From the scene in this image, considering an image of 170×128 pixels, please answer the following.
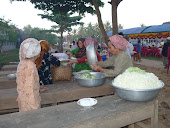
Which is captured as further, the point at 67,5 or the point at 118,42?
the point at 67,5

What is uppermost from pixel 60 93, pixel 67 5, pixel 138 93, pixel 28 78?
pixel 67 5

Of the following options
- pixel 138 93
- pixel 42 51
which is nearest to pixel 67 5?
pixel 42 51

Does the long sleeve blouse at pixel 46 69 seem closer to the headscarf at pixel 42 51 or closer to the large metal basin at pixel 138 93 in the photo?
the headscarf at pixel 42 51

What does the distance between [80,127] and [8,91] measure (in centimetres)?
174

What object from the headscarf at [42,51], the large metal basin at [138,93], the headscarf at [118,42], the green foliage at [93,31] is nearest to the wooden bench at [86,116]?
the large metal basin at [138,93]

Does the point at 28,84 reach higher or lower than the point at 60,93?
higher

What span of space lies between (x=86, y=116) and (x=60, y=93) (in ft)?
3.33

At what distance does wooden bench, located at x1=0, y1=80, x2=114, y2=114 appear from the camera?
227cm

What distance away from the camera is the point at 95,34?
2202 inches

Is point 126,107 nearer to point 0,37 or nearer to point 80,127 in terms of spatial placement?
point 80,127

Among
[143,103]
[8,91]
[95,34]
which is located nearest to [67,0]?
[8,91]

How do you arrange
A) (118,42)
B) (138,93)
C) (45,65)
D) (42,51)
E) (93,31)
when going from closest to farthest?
(138,93) → (118,42) → (42,51) → (45,65) → (93,31)

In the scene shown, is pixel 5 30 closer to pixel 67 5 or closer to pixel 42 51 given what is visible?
pixel 67 5

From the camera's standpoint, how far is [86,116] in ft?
4.94
